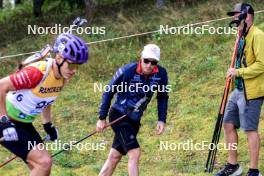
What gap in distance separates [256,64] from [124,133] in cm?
180

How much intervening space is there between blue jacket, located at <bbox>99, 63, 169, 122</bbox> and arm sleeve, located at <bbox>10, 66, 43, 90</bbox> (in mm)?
1244

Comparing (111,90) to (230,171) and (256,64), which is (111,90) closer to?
(256,64)

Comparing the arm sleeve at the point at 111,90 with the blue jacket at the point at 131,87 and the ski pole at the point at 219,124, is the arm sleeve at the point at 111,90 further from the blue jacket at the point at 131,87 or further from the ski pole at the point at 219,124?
the ski pole at the point at 219,124

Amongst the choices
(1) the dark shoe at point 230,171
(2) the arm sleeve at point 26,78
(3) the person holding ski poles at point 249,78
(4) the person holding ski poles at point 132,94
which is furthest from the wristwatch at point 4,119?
(1) the dark shoe at point 230,171

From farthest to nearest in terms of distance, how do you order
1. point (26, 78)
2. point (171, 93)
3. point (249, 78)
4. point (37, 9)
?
point (37, 9)
point (171, 93)
point (249, 78)
point (26, 78)

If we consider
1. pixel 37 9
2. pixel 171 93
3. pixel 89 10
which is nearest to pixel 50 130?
pixel 171 93

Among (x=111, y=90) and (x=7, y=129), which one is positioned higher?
(x=111, y=90)

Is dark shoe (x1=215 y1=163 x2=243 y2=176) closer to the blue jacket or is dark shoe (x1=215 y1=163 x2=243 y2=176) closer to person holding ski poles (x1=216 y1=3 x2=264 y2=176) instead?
person holding ski poles (x1=216 y1=3 x2=264 y2=176)

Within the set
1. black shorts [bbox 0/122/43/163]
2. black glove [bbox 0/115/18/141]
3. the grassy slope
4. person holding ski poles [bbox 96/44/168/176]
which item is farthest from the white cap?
the grassy slope

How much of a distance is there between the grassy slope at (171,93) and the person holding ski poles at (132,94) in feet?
4.95

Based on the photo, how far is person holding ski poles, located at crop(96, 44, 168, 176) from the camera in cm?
618

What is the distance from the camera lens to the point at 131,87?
20.6 feet

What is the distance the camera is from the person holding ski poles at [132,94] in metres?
6.18

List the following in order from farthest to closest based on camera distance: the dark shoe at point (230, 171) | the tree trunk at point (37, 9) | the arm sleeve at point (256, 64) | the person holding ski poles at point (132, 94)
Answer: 1. the tree trunk at point (37, 9)
2. the dark shoe at point (230, 171)
3. the arm sleeve at point (256, 64)
4. the person holding ski poles at point (132, 94)
